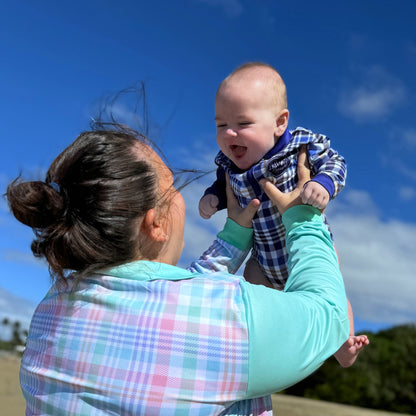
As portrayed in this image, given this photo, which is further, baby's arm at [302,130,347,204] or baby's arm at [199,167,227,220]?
baby's arm at [199,167,227,220]

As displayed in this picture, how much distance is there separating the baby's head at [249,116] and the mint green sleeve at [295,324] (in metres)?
1.16

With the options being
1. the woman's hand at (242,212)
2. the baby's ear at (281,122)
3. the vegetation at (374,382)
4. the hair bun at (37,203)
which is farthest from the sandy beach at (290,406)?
the hair bun at (37,203)

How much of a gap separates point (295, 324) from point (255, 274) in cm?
142

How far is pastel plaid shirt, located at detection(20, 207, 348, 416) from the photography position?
5.14ft

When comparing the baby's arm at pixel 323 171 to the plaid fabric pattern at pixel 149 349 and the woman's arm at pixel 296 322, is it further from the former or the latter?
the plaid fabric pattern at pixel 149 349

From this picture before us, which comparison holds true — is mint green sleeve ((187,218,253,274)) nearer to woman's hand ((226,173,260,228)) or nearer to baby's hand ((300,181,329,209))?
woman's hand ((226,173,260,228))

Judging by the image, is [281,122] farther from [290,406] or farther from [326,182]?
[290,406]

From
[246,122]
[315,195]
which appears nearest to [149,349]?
[315,195]

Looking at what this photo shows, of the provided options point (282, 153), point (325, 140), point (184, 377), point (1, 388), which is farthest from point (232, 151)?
point (1, 388)

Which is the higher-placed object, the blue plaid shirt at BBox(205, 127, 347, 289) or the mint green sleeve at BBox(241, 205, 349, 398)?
the blue plaid shirt at BBox(205, 127, 347, 289)

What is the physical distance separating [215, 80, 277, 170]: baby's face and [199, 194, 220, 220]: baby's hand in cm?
26

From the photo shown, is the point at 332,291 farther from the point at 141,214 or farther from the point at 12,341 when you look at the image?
the point at 12,341

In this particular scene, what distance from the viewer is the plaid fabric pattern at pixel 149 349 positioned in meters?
1.57

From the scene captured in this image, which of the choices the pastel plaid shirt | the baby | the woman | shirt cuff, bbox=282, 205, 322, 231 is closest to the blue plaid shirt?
the baby
